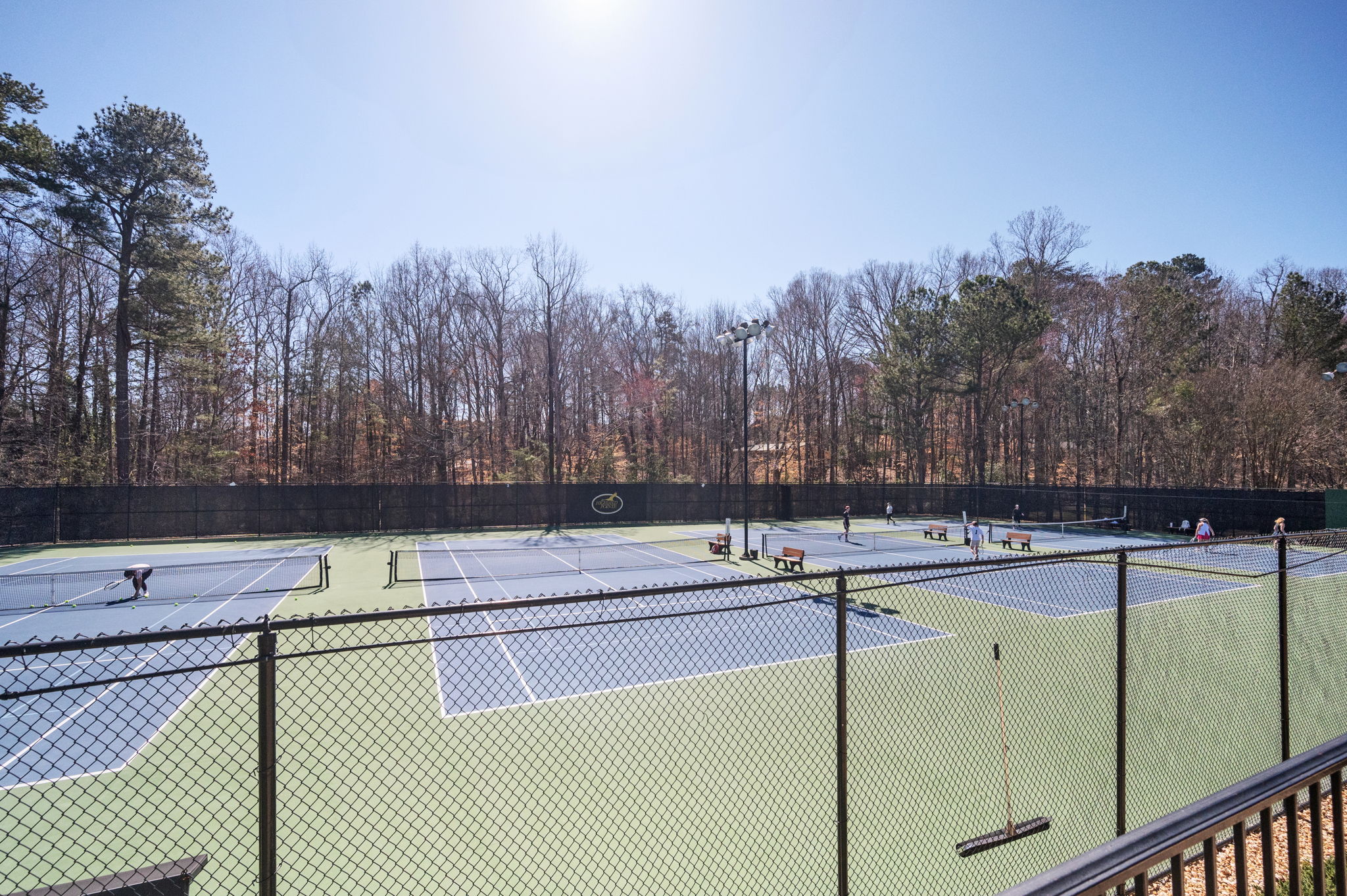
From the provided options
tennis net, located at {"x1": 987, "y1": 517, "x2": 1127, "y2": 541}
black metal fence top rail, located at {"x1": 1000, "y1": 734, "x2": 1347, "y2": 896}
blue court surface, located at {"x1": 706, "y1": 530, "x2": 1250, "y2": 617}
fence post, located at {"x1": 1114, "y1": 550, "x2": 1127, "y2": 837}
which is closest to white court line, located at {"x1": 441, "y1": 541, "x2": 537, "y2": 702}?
black metal fence top rail, located at {"x1": 1000, "y1": 734, "x2": 1347, "y2": 896}

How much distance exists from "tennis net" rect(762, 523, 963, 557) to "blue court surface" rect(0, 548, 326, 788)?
625 inches

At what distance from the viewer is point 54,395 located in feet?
108

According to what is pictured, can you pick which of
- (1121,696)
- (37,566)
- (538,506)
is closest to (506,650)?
(1121,696)

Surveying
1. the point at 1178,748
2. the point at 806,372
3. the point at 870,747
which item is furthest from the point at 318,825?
the point at 806,372

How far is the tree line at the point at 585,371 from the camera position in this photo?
31.6 m

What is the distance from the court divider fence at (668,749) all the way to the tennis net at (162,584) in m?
5.42

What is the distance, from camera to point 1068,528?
3406 centimetres

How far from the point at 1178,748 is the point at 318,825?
917 centimetres

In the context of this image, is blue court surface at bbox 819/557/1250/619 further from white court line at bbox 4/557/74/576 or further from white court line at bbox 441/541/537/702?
white court line at bbox 4/557/74/576

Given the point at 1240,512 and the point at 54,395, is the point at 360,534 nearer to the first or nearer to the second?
the point at 54,395

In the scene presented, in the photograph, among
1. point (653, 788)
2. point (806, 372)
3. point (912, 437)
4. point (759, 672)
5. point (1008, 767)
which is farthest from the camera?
point (806, 372)

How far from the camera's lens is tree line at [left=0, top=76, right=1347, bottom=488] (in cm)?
3158

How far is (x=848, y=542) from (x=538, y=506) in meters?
17.9

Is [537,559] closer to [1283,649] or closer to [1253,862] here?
[1253,862]
